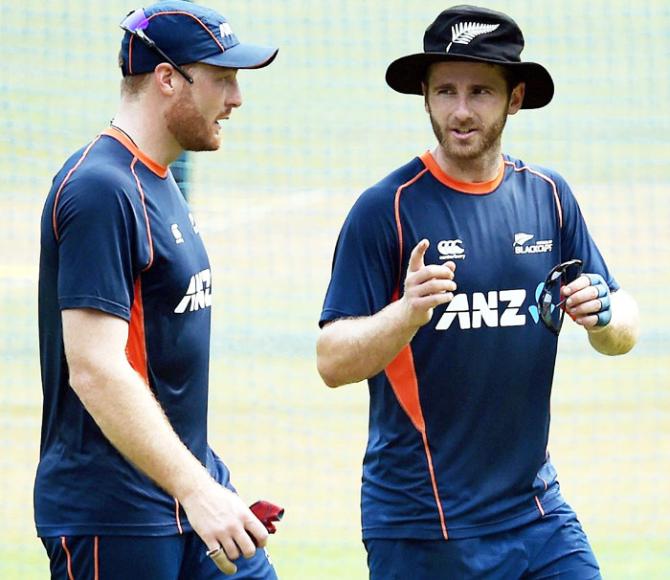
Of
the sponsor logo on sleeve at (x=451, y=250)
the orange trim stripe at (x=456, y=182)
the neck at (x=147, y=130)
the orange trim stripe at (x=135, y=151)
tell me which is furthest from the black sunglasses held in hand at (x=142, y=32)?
the sponsor logo on sleeve at (x=451, y=250)

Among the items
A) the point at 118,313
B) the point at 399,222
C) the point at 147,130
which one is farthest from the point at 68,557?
the point at 399,222

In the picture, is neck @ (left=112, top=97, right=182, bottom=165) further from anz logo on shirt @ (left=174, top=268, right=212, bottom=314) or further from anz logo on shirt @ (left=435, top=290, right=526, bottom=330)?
anz logo on shirt @ (left=435, top=290, right=526, bottom=330)

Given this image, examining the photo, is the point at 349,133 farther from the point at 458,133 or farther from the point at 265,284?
the point at 458,133

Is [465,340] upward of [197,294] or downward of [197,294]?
downward

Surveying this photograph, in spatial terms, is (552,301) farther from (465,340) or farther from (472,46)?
(472,46)

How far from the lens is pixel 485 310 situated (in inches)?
174

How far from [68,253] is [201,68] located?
73cm

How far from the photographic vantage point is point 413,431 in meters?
4.45

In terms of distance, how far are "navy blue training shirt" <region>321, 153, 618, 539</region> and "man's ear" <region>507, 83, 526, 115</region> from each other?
1.03 ft

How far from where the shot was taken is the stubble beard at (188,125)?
14.2 ft

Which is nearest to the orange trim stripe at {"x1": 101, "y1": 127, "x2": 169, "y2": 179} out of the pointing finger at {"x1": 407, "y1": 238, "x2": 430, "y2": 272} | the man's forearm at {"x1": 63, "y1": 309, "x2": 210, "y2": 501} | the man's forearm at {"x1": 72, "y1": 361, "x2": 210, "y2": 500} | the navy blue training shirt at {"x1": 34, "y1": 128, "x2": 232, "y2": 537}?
the navy blue training shirt at {"x1": 34, "y1": 128, "x2": 232, "y2": 537}

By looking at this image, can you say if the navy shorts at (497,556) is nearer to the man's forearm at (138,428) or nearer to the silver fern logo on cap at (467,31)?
the man's forearm at (138,428)

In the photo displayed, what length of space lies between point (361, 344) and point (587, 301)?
0.65 m

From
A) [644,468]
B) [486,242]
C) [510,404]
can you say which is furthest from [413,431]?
[644,468]
